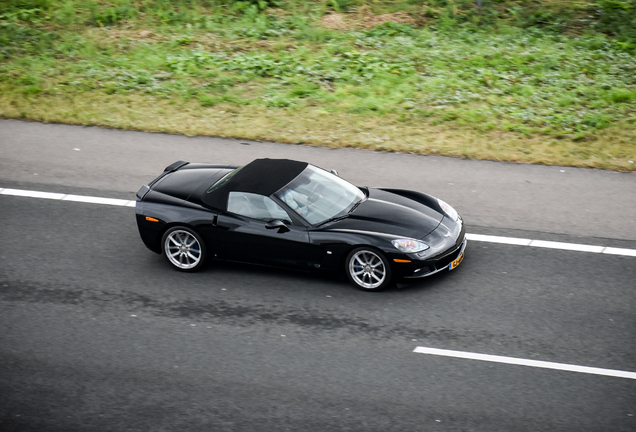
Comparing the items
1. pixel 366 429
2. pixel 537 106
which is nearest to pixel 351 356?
pixel 366 429

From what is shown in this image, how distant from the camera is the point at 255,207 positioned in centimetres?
891

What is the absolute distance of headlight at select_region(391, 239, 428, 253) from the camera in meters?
8.52

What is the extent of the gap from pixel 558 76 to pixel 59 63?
445 inches

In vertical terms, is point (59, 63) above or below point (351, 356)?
above

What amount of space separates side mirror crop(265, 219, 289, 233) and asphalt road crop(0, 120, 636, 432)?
74 centimetres

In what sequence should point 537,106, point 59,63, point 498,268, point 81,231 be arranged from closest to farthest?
point 498,268, point 81,231, point 537,106, point 59,63

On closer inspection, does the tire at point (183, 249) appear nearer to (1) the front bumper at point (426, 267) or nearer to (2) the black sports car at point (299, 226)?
(2) the black sports car at point (299, 226)

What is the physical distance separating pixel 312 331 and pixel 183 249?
7.41ft

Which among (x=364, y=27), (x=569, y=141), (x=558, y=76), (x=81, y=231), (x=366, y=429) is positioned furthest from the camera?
(x=364, y=27)

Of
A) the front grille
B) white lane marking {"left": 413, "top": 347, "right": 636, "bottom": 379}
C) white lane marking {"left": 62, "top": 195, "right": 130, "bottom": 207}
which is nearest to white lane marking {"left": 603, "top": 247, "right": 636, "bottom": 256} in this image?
the front grille

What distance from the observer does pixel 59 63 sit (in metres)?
16.5

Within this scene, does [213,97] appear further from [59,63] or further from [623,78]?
[623,78]

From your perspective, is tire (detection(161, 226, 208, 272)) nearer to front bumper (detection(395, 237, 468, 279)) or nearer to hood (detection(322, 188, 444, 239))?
hood (detection(322, 188, 444, 239))

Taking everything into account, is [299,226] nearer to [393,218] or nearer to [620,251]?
[393,218]
